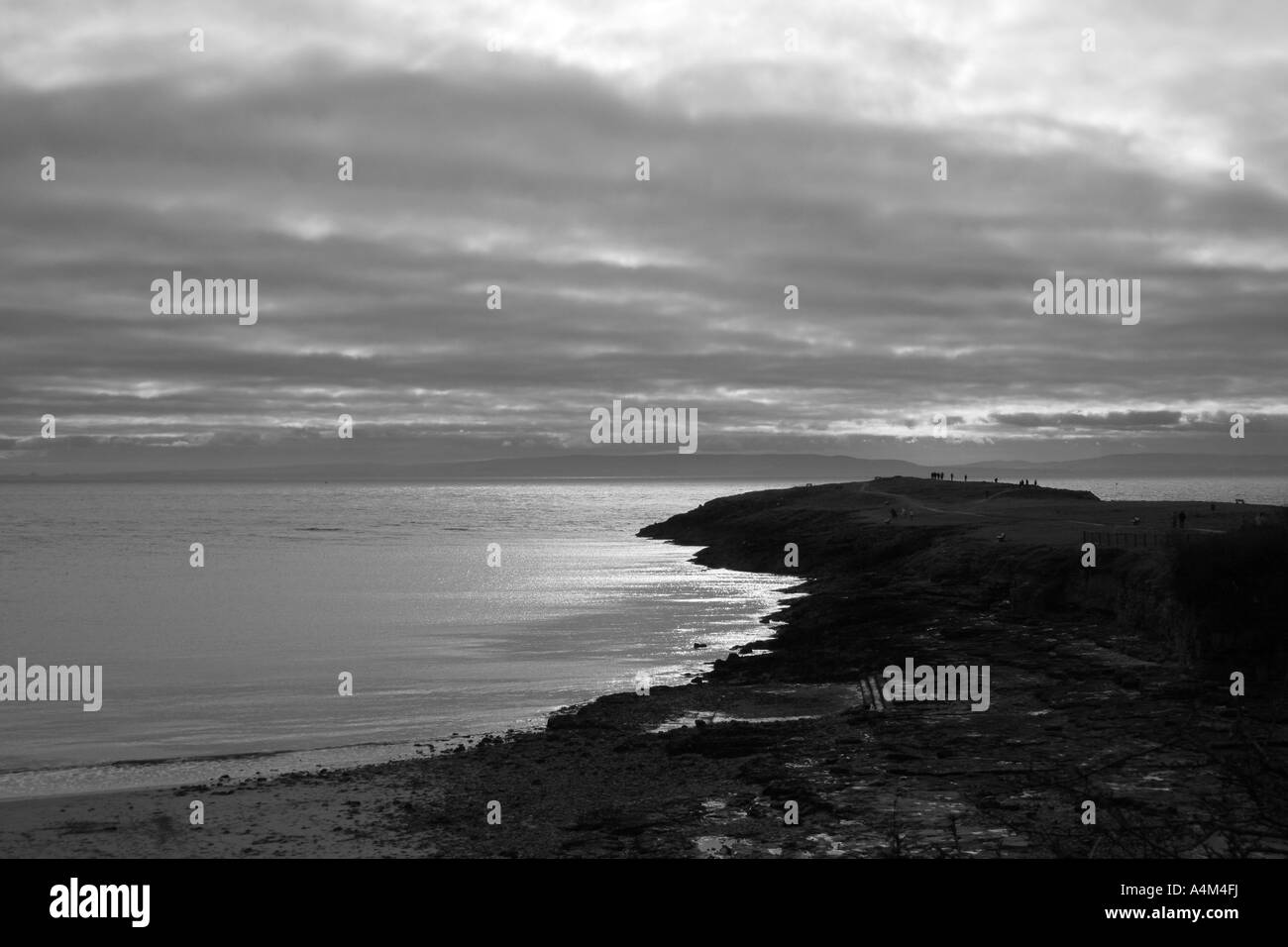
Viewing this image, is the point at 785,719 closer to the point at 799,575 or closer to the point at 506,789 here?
the point at 506,789

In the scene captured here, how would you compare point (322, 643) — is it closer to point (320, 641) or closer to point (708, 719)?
point (320, 641)

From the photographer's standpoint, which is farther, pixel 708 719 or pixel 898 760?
pixel 708 719
